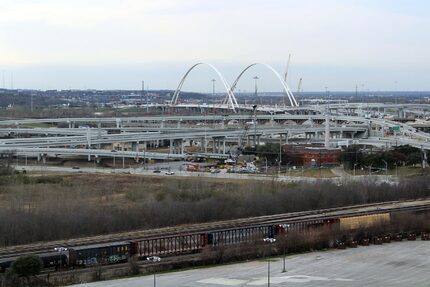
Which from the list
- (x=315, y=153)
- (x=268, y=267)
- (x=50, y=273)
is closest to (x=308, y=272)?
(x=268, y=267)

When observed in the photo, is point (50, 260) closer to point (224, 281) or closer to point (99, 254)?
point (99, 254)

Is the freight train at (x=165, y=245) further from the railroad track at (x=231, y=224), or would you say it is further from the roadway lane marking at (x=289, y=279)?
the roadway lane marking at (x=289, y=279)

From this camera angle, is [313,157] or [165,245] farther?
[313,157]

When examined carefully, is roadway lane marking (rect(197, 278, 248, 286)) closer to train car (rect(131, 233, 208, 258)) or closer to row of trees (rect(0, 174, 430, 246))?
train car (rect(131, 233, 208, 258))

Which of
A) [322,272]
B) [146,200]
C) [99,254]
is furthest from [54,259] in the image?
[146,200]

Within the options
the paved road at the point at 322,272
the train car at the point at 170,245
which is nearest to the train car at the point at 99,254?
the train car at the point at 170,245

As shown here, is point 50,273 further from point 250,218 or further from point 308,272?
point 250,218

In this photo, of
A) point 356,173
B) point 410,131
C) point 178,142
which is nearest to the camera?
point 356,173
